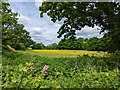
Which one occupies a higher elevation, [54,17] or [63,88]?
[54,17]

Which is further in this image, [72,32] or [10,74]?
[72,32]

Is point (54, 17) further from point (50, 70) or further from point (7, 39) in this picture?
point (7, 39)

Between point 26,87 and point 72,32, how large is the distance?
3366 mm

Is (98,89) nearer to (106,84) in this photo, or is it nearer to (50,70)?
(106,84)

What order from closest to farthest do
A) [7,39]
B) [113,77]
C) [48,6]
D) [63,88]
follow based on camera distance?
[63,88] → [113,77] → [48,6] → [7,39]

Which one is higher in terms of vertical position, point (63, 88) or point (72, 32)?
point (72, 32)

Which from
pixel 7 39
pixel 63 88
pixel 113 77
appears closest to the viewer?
pixel 63 88

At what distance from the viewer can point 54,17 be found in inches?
165

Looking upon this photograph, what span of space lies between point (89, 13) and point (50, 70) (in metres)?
3.55

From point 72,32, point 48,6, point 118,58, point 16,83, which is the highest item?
point 48,6

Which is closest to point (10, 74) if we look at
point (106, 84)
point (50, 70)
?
point (50, 70)

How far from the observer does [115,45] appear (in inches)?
125

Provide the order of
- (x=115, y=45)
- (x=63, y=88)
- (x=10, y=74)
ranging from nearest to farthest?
(x=63, y=88)
(x=10, y=74)
(x=115, y=45)

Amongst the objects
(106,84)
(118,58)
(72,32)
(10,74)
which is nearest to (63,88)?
(106,84)
